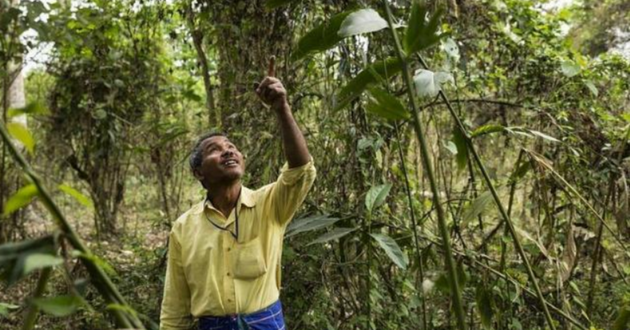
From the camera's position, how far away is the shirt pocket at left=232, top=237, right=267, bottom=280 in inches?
78.7

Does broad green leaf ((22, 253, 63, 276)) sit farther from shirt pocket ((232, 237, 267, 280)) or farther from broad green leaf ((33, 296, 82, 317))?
shirt pocket ((232, 237, 267, 280))

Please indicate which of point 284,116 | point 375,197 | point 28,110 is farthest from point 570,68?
point 28,110

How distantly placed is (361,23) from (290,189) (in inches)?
44.9

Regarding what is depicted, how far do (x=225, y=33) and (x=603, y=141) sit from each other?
200 centimetres

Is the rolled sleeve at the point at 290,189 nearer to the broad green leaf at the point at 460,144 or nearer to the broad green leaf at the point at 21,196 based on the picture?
the broad green leaf at the point at 460,144

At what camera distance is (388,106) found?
881mm

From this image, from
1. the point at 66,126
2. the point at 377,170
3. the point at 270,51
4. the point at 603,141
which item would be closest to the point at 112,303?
the point at 377,170

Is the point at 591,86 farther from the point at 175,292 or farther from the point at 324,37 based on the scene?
the point at 324,37

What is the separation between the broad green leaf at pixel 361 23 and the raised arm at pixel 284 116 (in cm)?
91

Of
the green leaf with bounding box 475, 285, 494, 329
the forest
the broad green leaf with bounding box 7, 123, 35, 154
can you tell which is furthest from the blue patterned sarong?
the broad green leaf with bounding box 7, 123, 35, 154

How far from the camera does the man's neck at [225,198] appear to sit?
2139mm

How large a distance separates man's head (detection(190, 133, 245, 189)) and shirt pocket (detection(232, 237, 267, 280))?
0.81 feet

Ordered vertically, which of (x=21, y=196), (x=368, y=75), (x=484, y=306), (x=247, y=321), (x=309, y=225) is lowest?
(x=247, y=321)

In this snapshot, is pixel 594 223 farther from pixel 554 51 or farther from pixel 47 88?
pixel 47 88
